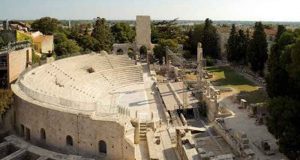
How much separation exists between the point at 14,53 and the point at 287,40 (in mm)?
23054

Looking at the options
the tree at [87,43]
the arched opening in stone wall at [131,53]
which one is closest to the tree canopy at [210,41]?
Answer: the arched opening in stone wall at [131,53]

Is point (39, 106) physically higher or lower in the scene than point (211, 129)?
higher

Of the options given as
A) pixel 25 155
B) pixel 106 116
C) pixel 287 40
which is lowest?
pixel 25 155

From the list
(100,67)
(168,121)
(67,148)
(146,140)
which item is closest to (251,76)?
(100,67)

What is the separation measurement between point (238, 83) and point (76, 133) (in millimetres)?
25376

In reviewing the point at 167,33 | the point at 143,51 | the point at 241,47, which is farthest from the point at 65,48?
the point at 167,33

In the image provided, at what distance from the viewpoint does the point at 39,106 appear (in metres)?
23.9

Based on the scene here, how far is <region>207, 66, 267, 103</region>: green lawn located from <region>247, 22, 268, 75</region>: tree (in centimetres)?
247

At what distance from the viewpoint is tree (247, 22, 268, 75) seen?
46.2 m

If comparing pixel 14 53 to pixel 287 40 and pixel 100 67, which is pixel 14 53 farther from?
pixel 287 40

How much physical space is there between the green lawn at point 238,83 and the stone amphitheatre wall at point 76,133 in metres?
16.5

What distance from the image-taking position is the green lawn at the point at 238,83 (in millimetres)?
36291

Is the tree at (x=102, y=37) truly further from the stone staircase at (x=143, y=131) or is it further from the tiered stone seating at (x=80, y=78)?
the stone staircase at (x=143, y=131)

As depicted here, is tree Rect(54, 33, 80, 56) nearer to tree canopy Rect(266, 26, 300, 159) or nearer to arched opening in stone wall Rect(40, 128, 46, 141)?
arched opening in stone wall Rect(40, 128, 46, 141)
